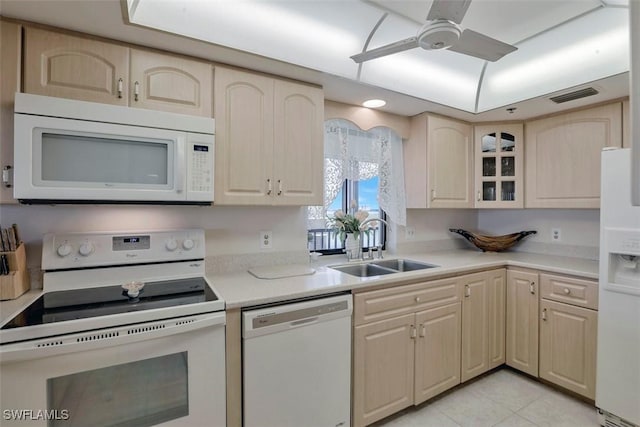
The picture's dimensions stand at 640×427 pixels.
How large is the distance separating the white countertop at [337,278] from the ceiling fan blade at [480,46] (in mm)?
1278

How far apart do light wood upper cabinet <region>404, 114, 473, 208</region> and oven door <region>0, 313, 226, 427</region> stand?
1.99 metres

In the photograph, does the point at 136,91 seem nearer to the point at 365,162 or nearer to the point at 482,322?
the point at 365,162

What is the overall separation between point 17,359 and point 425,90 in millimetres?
2674

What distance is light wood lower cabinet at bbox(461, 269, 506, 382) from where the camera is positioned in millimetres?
2273

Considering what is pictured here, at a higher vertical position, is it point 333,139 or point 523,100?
point 523,100

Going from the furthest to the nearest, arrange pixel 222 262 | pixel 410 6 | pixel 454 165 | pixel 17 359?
pixel 454 165 < pixel 222 262 < pixel 410 6 < pixel 17 359

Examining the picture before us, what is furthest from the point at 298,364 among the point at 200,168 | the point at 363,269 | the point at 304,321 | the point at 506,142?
the point at 506,142

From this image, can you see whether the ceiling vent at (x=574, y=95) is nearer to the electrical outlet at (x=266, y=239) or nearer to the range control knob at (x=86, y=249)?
the electrical outlet at (x=266, y=239)

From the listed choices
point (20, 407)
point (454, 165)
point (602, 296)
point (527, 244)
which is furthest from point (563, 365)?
point (20, 407)

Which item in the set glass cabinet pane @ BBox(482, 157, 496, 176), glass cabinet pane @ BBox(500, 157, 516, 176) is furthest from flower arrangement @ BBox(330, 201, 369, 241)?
glass cabinet pane @ BBox(500, 157, 516, 176)

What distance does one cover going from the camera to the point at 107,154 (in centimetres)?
145

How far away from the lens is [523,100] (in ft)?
7.67

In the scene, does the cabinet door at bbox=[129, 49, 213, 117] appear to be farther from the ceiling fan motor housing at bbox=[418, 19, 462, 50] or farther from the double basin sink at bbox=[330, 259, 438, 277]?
the double basin sink at bbox=[330, 259, 438, 277]

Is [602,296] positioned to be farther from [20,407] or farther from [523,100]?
[20,407]
